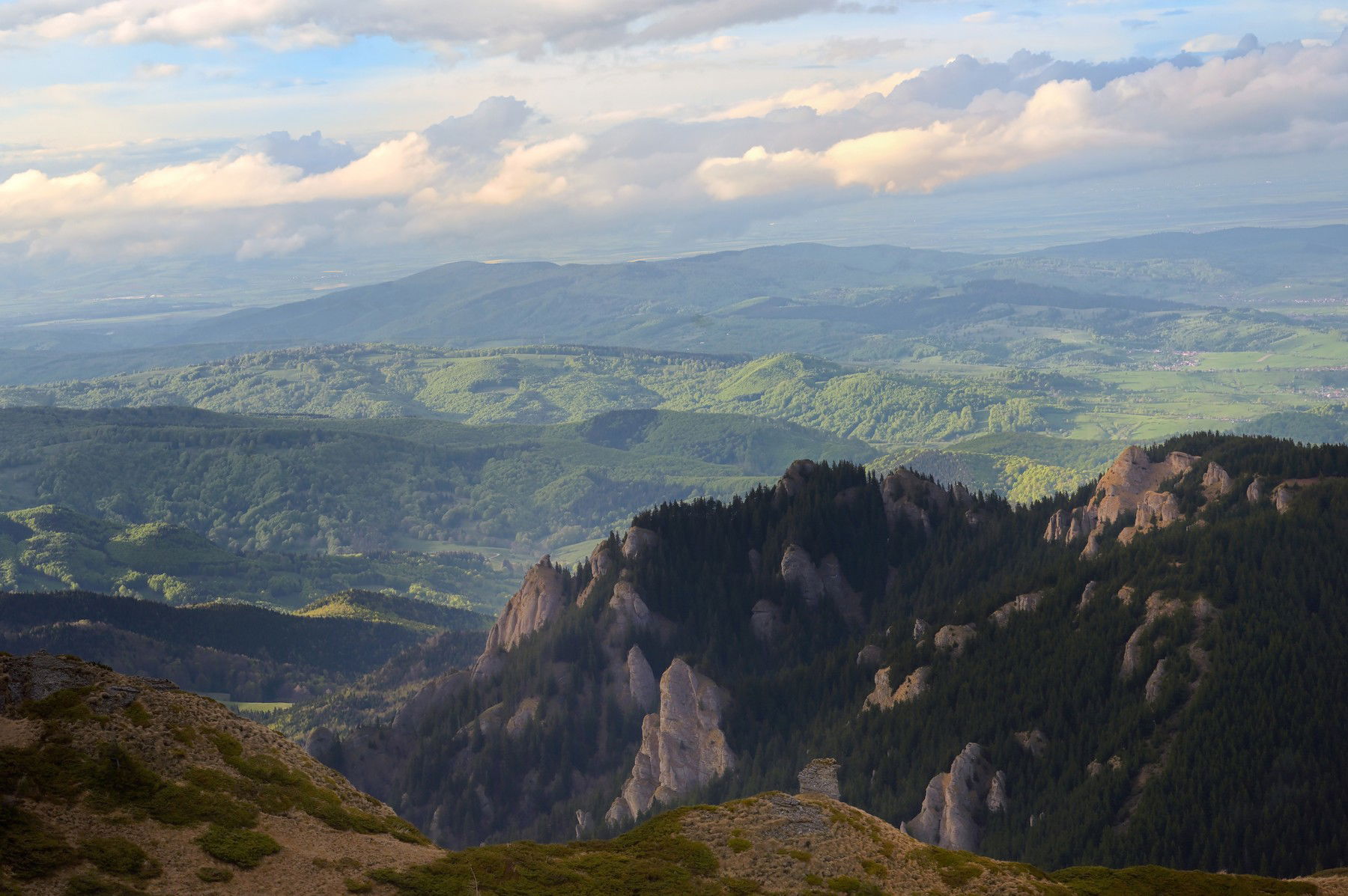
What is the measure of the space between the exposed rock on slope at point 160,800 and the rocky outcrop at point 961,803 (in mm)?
99994

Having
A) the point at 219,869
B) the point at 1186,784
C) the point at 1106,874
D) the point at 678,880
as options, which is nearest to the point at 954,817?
the point at 1186,784

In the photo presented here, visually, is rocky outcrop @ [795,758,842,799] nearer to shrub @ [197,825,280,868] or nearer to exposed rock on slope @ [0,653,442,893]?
exposed rock on slope @ [0,653,442,893]

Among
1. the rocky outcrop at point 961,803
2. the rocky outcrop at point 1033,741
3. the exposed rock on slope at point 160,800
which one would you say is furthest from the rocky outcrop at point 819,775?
the rocky outcrop at point 1033,741

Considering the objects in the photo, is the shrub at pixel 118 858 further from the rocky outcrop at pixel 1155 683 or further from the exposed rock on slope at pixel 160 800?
the rocky outcrop at pixel 1155 683

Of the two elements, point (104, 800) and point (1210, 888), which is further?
point (1210, 888)

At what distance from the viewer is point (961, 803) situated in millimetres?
186750

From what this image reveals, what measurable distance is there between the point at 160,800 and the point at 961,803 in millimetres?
122214

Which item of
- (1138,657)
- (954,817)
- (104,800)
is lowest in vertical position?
(954,817)

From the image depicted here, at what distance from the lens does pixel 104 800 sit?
89938 millimetres

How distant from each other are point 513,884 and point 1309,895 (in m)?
60.1

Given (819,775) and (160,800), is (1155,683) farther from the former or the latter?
(160,800)

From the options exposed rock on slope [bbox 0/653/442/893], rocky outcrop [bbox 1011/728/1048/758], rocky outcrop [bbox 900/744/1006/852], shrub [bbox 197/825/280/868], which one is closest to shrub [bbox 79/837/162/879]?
exposed rock on slope [bbox 0/653/442/893]

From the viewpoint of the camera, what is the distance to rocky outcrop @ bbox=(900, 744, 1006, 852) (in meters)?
184

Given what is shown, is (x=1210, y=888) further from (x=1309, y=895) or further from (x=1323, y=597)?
(x=1323, y=597)
